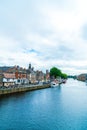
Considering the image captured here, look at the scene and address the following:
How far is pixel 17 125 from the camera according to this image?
32.5 meters

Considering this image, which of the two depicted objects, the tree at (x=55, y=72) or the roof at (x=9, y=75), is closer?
the roof at (x=9, y=75)

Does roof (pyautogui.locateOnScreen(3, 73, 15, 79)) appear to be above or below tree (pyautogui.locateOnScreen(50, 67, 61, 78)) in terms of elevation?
below

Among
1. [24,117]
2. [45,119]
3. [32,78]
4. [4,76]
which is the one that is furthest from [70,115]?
[32,78]

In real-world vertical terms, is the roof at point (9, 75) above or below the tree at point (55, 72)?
below

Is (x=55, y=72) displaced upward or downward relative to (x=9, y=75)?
upward

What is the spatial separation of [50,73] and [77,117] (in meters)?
142

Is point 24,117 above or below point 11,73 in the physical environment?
below

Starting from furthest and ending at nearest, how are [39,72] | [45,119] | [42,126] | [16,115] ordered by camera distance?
[39,72], [16,115], [45,119], [42,126]

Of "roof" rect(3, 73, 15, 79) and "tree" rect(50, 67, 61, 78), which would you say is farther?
"tree" rect(50, 67, 61, 78)

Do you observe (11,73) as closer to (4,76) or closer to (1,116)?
(4,76)

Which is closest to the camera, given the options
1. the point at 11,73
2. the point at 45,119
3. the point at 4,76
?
the point at 45,119

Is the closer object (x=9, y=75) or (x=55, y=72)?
(x=9, y=75)

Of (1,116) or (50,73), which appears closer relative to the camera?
(1,116)

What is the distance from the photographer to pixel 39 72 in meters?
154
